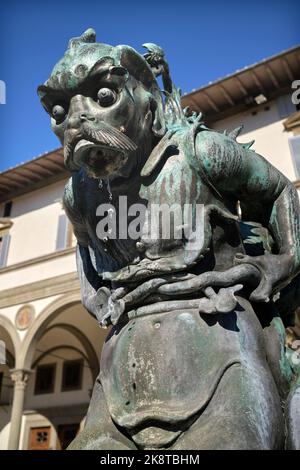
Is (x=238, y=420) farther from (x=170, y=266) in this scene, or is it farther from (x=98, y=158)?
(x=98, y=158)

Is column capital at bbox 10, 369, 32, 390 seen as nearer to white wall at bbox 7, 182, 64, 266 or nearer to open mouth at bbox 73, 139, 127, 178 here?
white wall at bbox 7, 182, 64, 266

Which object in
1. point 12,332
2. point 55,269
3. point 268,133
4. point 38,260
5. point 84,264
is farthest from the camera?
point 38,260

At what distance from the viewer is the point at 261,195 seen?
1.57 meters

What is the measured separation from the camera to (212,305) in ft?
4.28

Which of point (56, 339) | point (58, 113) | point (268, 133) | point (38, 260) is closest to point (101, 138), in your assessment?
point (58, 113)

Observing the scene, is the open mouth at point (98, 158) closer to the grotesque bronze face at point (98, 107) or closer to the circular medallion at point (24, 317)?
the grotesque bronze face at point (98, 107)

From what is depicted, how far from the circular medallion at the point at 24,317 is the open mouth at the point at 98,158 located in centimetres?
1185

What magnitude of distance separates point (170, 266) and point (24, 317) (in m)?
12.1

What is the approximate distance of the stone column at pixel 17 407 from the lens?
1098 centimetres

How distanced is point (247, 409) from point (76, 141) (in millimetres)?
748

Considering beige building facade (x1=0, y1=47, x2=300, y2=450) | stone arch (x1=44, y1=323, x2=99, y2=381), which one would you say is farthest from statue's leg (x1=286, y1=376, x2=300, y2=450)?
stone arch (x1=44, y1=323, x2=99, y2=381)
